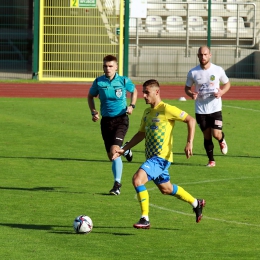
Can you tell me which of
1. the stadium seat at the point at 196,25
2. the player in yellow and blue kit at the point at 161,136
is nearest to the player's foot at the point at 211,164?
the player in yellow and blue kit at the point at 161,136

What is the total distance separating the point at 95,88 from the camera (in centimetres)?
1284

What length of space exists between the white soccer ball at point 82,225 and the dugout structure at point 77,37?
21.0 meters

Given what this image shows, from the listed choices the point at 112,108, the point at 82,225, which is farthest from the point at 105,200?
the point at 82,225

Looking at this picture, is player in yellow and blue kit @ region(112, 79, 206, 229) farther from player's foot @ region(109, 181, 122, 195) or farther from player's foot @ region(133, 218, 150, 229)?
player's foot @ region(109, 181, 122, 195)

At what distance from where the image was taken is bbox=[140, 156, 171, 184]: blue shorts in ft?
31.8

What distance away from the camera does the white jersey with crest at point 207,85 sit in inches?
586

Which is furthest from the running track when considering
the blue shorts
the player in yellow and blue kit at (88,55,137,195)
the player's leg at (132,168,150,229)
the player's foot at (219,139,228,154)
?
the player's leg at (132,168,150,229)

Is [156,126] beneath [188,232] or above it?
above

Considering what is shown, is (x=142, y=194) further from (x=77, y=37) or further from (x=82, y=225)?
(x=77, y=37)

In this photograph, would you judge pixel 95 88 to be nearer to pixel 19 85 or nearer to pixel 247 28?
pixel 19 85

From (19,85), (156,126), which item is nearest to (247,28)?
(19,85)

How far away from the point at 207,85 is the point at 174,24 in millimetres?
19566

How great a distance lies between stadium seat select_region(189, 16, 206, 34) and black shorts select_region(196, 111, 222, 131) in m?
19.4

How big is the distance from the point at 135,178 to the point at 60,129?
32.5 ft
